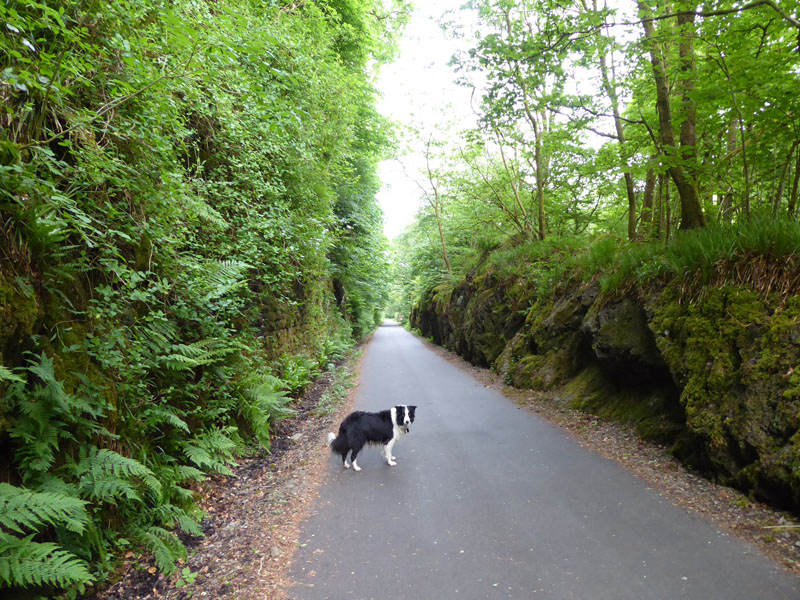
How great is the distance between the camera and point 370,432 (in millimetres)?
5457

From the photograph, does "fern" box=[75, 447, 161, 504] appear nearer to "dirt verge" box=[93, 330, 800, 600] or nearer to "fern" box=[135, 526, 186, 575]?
"fern" box=[135, 526, 186, 575]

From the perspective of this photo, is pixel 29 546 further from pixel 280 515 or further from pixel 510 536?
pixel 510 536

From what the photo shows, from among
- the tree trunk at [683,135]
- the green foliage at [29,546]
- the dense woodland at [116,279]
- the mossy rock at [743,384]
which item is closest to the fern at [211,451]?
the dense woodland at [116,279]

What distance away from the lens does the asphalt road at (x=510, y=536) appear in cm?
304

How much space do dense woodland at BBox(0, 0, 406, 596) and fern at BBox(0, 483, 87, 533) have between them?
1 centimetres

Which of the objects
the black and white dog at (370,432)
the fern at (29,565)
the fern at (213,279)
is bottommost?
the black and white dog at (370,432)

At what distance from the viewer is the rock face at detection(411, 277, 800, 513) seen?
12.8 feet

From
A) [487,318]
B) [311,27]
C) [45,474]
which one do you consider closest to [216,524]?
[45,474]

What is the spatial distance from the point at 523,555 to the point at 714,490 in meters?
2.55

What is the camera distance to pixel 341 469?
5.43 meters

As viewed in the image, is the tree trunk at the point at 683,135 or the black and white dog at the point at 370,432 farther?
the tree trunk at the point at 683,135

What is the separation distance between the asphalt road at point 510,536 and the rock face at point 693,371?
94cm

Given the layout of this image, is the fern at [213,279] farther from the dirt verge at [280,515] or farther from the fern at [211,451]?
the dirt verge at [280,515]

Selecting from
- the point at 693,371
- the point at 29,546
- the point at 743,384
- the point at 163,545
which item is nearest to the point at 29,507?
the point at 29,546
